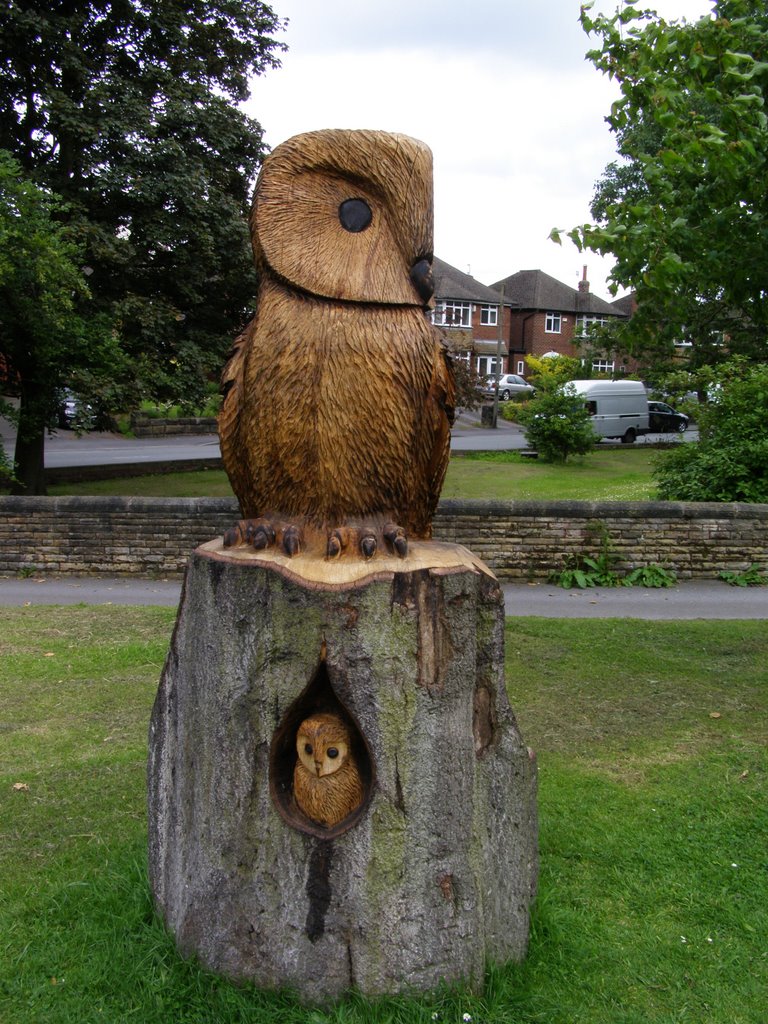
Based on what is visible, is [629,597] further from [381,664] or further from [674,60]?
[381,664]

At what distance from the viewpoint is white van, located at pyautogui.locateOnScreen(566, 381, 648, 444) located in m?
27.8

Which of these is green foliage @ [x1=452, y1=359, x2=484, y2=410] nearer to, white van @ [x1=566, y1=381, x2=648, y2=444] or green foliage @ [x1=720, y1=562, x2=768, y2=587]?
white van @ [x1=566, y1=381, x2=648, y2=444]

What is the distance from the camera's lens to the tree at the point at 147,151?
12992mm

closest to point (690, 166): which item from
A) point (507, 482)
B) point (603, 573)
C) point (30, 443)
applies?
point (603, 573)

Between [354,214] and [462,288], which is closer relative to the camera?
[354,214]

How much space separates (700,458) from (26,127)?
36.7 feet

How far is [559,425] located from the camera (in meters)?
21.3

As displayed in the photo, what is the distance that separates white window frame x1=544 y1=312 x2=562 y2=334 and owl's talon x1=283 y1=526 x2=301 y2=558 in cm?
4565

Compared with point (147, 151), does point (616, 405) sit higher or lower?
lower

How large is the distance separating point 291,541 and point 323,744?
27.6 inches

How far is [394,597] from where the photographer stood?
3.05 metres

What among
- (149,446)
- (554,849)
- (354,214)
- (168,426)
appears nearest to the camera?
(354,214)

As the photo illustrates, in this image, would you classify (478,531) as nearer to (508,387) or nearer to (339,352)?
(339,352)

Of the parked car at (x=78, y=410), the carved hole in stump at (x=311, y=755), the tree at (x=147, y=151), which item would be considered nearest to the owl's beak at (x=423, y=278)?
the carved hole in stump at (x=311, y=755)
